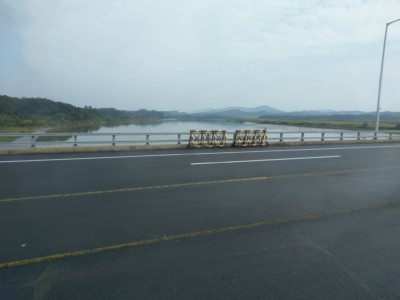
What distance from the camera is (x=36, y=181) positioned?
942 centimetres

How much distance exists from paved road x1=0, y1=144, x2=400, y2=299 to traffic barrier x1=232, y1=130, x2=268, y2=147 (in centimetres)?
1056

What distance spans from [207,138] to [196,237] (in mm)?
15078

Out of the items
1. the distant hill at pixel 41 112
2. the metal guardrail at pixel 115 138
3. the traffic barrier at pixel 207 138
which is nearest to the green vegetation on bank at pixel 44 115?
the distant hill at pixel 41 112

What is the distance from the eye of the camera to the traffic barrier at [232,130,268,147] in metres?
21.1

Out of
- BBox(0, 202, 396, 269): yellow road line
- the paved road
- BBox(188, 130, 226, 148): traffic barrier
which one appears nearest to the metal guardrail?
BBox(188, 130, 226, 148): traffic barrier

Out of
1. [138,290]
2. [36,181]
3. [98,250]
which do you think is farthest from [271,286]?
[36,181]

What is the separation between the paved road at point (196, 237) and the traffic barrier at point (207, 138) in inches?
370

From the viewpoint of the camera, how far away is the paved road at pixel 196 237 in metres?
3.86

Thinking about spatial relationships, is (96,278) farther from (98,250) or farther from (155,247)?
(155,247)

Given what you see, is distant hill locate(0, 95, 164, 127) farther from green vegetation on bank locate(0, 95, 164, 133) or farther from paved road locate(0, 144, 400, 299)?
paved road locate(0, 144, 400, 299)

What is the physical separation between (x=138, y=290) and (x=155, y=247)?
122 cm

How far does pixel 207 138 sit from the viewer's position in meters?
20.2

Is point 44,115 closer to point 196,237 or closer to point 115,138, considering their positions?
point 115,138

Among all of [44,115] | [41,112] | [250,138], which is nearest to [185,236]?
[250,138]
